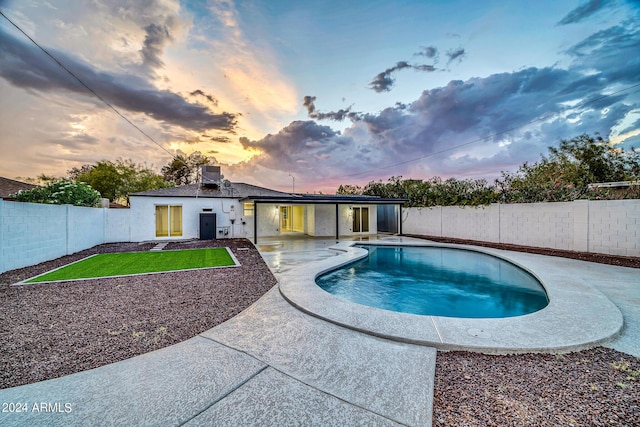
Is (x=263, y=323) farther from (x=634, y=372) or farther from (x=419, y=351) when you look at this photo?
(x=634, y=372)

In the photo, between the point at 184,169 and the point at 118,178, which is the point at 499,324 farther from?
the point at 184,169

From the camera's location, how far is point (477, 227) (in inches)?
526

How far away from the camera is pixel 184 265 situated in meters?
8.20

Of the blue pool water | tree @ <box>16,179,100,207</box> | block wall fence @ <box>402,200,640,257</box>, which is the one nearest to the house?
tree @ <box>16,179,100,207</box>

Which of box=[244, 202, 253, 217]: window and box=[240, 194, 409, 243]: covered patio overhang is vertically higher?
box=[240, 194, 409, 243]: covered patio overhang

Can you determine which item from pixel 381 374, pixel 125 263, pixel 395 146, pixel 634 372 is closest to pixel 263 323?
pixel 381 374

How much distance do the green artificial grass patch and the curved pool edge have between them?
14.1 ft

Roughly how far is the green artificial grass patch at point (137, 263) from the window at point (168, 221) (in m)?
4.51

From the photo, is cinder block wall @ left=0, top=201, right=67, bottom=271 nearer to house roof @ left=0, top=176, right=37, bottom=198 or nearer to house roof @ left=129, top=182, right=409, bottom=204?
house roof @ left=129, top=182, right=409, bottom=204

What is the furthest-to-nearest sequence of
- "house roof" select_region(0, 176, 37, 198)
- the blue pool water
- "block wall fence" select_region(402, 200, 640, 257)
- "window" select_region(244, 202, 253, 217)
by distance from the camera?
1. "house roof" select_region(0, 176, 37, 198)
2. "window" select_region(244, 202, 253, 217)
3. "block wall fence" select_region(402, 200, 640, 257)
4. the blue pool water

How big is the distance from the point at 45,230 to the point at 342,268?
379 inches

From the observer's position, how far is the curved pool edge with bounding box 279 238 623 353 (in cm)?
320

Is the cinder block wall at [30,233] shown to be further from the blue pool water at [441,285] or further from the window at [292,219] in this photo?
the window at [292,219]

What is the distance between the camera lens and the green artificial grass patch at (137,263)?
7.00 meters
